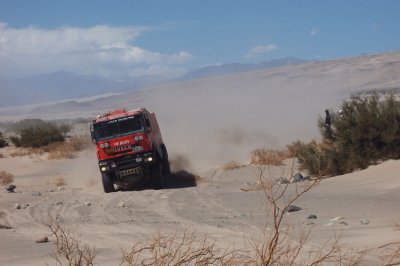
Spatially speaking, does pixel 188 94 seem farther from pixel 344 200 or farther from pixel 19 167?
pixel 344 200

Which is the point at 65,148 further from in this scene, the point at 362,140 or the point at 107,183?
the point at 362,140

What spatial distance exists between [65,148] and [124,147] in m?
A: 19.2

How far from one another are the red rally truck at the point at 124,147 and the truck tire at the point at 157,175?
32mm

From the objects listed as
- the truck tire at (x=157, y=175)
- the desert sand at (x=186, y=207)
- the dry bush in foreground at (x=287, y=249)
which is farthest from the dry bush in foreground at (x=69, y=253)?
the truck tire at (x=157, y=175)

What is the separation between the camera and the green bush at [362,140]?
1992cm

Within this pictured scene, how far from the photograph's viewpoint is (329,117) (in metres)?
26.6

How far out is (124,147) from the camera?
20.5 m

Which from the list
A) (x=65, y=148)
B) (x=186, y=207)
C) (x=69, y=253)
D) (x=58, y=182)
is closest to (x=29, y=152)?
(x=65, y=148)

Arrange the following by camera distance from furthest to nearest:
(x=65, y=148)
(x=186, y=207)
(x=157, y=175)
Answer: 1. (x=65, y=148)
2. (x=157, y=175)
3. (x=186, y=207)

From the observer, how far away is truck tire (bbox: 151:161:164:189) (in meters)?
21.2

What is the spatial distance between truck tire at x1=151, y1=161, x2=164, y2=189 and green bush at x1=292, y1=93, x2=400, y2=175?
15.1 feet

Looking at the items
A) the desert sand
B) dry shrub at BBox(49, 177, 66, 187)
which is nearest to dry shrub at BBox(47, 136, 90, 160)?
the desert sand

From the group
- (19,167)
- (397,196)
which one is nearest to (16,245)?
(397,196)

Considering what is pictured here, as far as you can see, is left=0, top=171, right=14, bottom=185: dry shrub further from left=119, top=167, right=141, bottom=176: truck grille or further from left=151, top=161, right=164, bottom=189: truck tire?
left=151, top=161, right=164, bottom=189: truck tire
